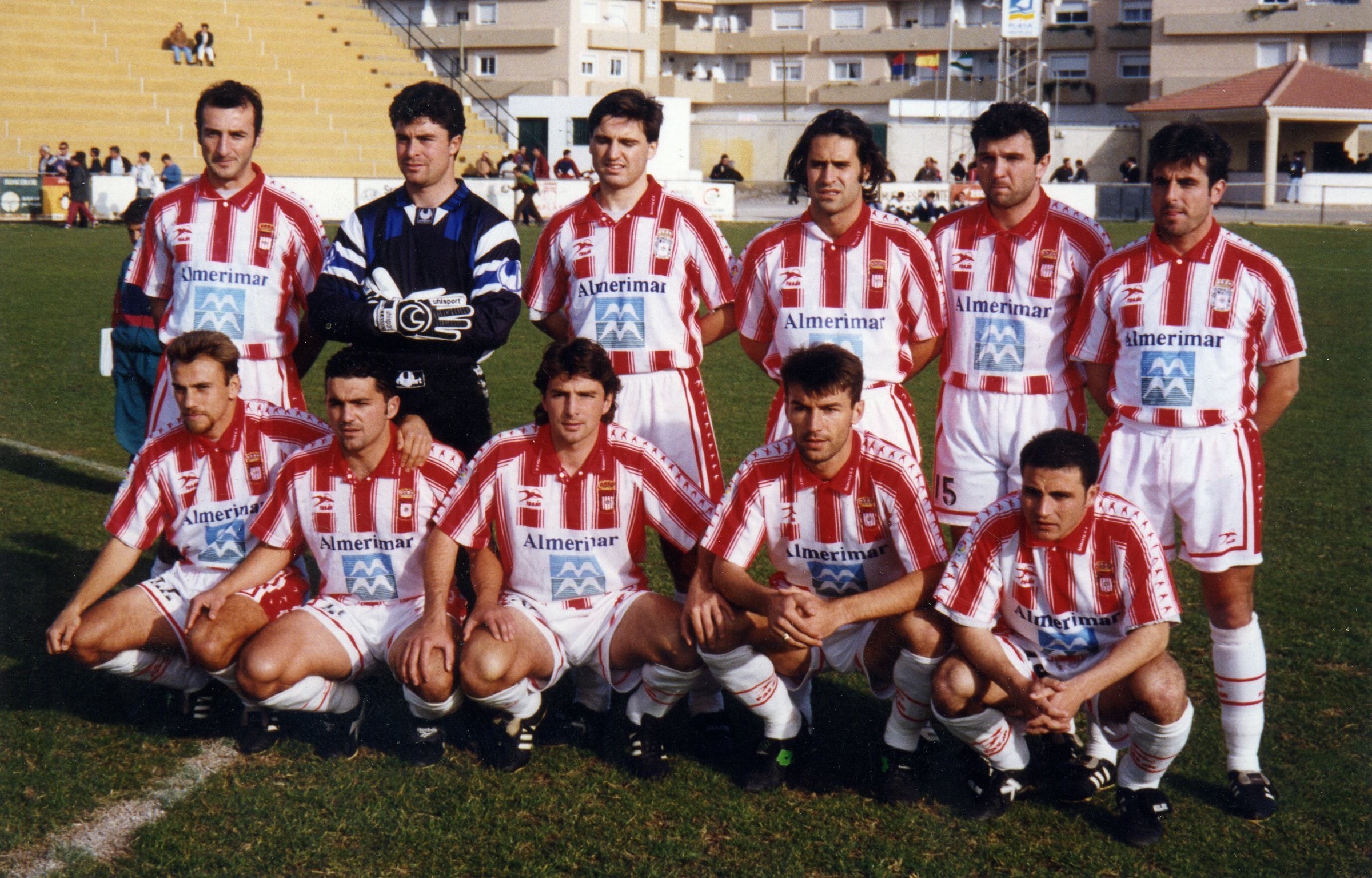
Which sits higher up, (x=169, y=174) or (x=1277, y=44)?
(x=1277, y=44)

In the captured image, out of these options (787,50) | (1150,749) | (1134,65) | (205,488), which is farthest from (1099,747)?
(787,50)

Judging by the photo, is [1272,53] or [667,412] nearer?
[667,412]

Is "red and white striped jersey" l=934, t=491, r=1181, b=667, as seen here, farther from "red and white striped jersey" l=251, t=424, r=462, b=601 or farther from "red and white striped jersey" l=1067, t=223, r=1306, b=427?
"red and white striped jersey" l=251, t=424, r=462, b=601

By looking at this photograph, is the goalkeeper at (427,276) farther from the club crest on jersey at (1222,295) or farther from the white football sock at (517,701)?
the club crest on jersey at (1222,295)

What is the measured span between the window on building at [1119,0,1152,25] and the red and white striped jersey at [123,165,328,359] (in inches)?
2149

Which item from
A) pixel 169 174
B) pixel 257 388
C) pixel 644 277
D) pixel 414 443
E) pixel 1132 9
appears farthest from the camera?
pixel 1132 9

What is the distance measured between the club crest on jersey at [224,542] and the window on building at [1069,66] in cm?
5480

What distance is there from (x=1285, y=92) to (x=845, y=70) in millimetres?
22512

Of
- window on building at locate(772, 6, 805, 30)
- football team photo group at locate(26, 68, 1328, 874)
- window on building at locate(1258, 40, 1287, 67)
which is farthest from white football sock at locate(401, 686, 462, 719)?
window on building at locate(772, 6, 805, 30)

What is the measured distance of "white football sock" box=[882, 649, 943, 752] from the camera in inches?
151

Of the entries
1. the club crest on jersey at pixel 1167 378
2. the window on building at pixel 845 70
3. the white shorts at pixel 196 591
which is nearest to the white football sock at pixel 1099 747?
the club crest on jersey at pixel 1167 378

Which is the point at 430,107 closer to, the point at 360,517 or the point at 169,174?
the point at 360,517

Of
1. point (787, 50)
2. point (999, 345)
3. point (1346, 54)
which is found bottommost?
point (999, 345)

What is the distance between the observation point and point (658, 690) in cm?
408
